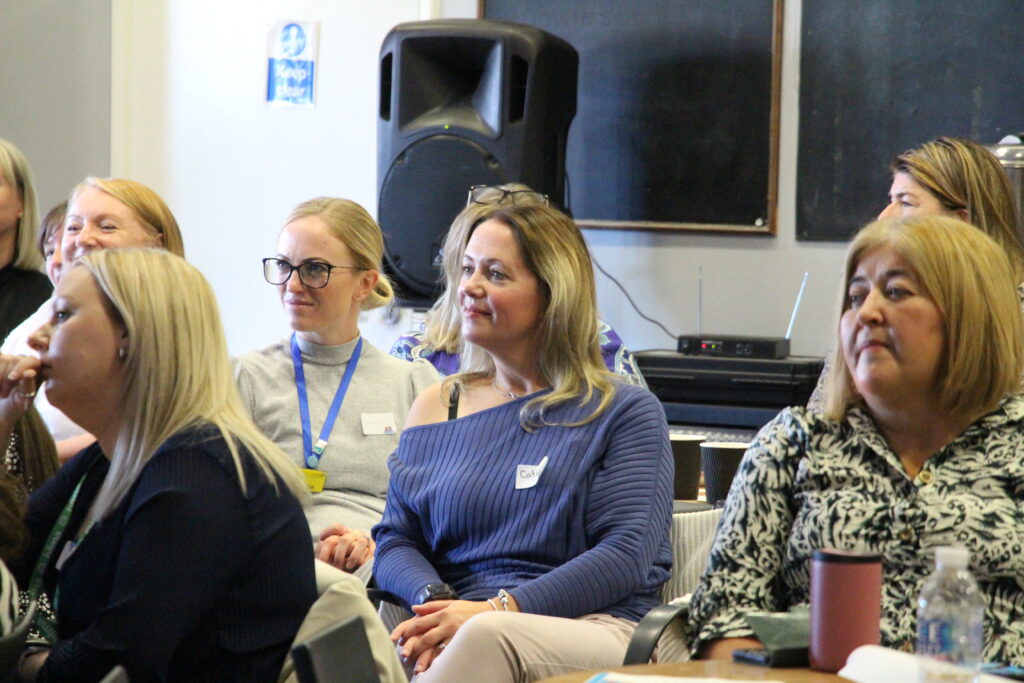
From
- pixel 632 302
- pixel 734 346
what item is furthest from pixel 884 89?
pixel 632 302

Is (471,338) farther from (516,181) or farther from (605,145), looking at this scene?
(605,145)

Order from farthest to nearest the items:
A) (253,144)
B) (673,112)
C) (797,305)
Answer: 1. (253,144)
2. (673,112)
3. (797,305)

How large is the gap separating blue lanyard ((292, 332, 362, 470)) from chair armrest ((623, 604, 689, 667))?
1.13 metres

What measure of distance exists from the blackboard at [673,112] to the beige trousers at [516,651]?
9.37 feet

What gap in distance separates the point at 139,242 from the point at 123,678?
204cm

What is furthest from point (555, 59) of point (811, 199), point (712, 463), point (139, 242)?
point (712, 463)

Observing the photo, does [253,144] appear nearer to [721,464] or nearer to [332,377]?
[332,377]

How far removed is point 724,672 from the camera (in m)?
1.54

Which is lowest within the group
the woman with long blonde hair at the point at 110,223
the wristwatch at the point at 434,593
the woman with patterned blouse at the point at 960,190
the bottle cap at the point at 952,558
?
the wristwatch at the point at 434,593

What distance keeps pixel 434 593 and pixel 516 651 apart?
221 mm

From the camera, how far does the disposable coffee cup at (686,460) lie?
279 centimetres

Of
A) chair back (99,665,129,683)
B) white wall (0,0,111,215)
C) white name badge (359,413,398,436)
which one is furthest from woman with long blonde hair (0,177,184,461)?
white wall (0,0,111,215)

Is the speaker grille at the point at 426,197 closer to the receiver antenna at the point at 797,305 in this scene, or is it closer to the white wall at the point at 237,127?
the white wall at the point at 237,127

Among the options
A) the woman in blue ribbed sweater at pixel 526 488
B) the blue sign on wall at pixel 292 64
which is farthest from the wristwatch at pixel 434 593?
the blue sign on wall at pixel 292 64
